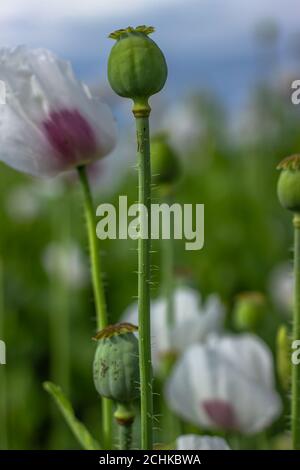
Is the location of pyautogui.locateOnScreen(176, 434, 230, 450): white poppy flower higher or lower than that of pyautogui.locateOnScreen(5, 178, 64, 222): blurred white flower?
lower

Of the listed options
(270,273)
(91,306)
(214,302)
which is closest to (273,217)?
(270,273)

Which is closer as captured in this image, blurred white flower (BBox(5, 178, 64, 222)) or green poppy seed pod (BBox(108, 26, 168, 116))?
green poppy seed pod (BBox(108, 26, 168, 116))

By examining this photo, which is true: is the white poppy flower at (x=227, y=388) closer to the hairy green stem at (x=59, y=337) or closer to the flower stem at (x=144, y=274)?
the flower stem at (x=144, y=274)

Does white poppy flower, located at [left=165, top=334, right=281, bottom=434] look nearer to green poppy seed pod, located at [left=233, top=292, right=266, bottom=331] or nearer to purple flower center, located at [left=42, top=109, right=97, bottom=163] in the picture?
green poppy seed pod, located at [left=233, top=292, right=266, bottom=331]

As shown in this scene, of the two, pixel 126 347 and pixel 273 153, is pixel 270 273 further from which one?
pixel 126 347

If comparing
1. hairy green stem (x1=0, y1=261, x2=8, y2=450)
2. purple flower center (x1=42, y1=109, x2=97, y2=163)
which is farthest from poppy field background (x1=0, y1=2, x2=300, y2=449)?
purple flower center (x1=42, y1=109, x2=97, y2=163)

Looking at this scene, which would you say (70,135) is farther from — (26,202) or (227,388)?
(26,202)

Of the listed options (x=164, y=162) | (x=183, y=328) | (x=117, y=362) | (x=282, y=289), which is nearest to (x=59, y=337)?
(x=282, y=289)

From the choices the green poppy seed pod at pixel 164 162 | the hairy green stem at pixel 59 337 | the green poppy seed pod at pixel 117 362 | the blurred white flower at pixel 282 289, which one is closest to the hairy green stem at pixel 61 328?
the hairy green stem at pixel 59 337
